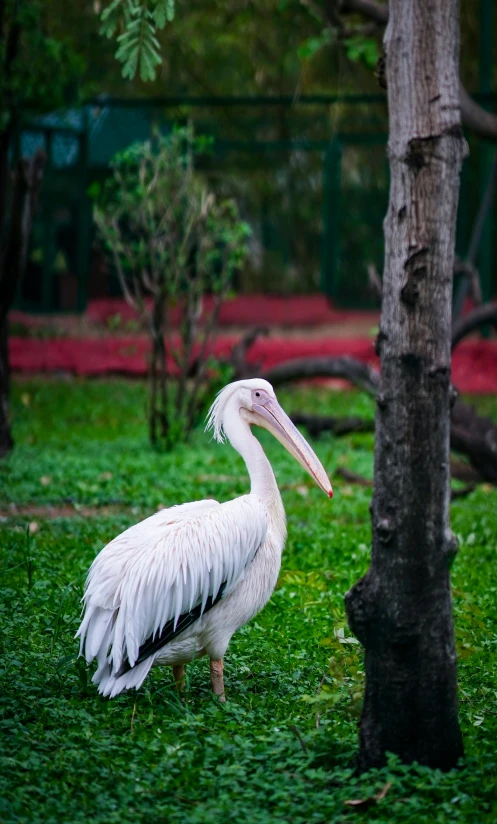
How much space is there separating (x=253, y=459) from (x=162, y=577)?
73 centimetres

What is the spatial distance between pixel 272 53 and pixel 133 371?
592cm

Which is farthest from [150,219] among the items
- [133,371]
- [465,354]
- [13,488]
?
[465,354]

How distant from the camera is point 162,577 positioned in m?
3.99

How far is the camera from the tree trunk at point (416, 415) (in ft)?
10.9

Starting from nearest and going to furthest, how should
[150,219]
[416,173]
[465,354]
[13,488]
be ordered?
[416,173]
[13,488]
[150,219]
[465,354]

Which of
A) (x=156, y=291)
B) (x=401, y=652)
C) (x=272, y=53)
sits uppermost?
(x=272, y=53)

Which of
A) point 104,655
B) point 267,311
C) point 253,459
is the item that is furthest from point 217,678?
point 267,311

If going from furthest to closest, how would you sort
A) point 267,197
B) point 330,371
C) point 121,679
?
point 267,197, point 330,371, point 121,679

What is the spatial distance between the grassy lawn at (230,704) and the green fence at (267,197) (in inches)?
286

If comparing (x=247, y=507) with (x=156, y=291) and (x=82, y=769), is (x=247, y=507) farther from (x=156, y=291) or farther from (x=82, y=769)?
(x=156, y=291)

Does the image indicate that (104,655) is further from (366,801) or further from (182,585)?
(366,801)

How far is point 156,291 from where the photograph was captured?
9141mm

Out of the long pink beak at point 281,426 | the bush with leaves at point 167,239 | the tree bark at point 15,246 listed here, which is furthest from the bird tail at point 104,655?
the bush with leaves at point 167,239

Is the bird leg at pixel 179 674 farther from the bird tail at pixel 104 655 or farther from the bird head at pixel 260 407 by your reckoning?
the bird head at pixel 260 407
